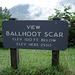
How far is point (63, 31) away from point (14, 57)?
1.29m

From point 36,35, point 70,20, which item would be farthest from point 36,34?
point 70,20

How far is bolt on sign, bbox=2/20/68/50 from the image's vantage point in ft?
9.51

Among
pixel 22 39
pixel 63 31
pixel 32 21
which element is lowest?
pixel 22 39

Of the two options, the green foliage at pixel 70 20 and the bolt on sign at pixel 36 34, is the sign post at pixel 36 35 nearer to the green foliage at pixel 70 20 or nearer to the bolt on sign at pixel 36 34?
the bolt on sign at pixel 36 34

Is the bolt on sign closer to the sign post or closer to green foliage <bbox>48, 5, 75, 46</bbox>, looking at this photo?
the sign post

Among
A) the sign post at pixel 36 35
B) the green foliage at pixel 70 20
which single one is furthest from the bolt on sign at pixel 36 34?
the green foliage at pixel 70 20

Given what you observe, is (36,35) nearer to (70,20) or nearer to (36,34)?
(36,34)

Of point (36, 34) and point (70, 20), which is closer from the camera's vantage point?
point (36, 34)

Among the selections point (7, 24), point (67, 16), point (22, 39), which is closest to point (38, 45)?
point (22, 39)

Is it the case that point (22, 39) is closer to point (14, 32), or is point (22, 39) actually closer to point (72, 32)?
point (14, 32)

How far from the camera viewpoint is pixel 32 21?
9.78 ft

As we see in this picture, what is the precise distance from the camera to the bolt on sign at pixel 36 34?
2898 millimetres

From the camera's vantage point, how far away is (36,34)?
2990 millimetres

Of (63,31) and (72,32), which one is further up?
(63,31)
